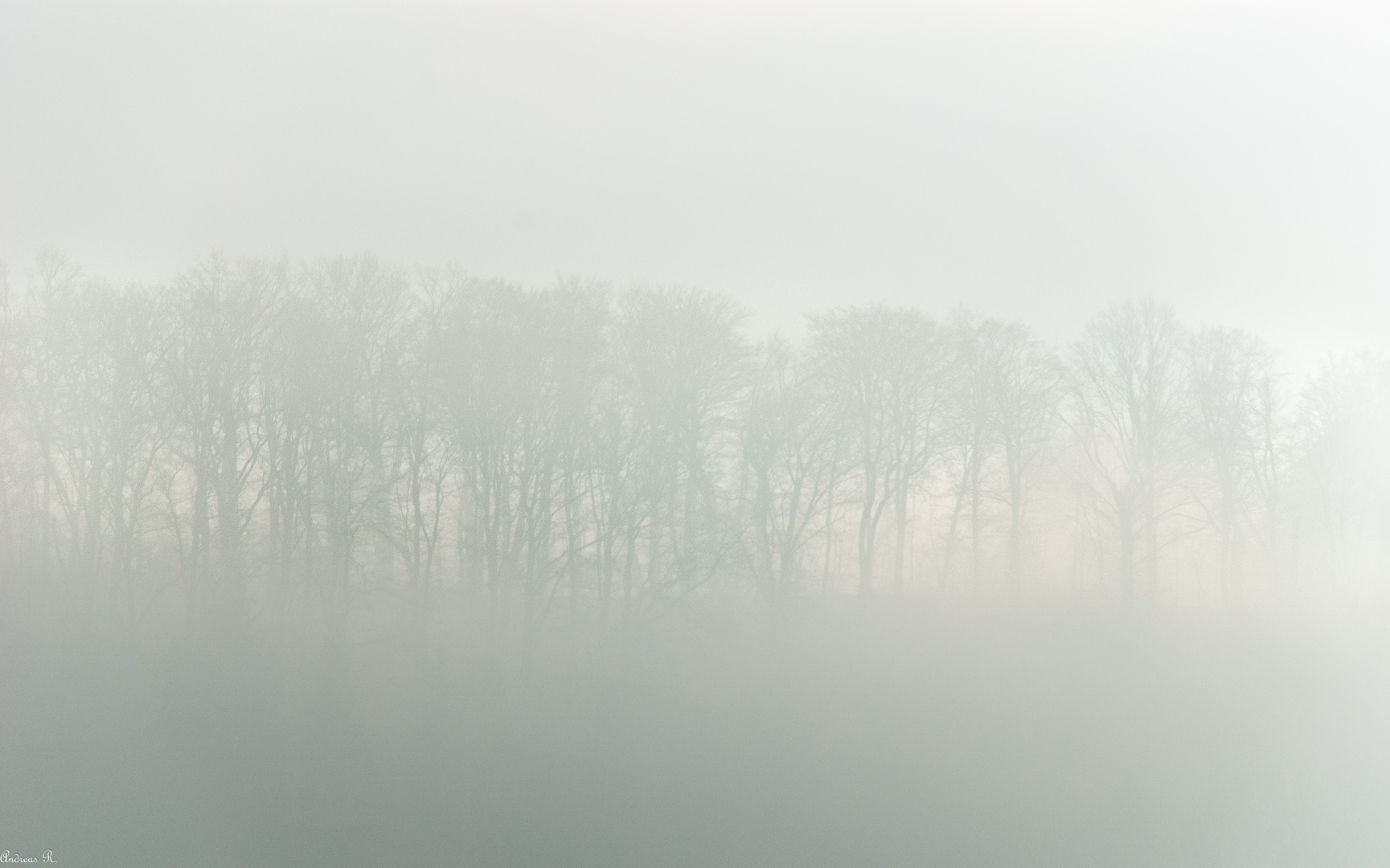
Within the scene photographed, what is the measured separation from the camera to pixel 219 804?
667 centimetres

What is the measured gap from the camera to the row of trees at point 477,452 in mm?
6934

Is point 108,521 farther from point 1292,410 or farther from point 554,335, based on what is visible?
Answer: point 1292,410

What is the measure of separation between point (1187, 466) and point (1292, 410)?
1.29 metres

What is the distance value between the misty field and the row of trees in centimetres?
46

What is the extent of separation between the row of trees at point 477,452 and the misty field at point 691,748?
46cm

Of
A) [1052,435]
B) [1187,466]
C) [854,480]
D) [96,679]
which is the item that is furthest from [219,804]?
[1187,466]
